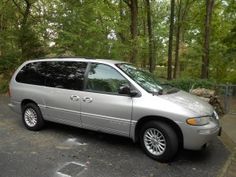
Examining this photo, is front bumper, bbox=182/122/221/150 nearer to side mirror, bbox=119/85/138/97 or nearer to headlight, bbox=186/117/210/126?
headlight, bbox=186/117/210/126

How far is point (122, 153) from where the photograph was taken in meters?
5.24

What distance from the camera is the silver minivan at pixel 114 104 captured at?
4.70 m

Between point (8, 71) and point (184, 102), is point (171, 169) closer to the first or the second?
point (184, 102)

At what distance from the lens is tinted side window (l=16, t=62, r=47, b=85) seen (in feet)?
21.2

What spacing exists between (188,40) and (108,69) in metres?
17.6

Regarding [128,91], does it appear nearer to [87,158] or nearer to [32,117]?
[87,158]

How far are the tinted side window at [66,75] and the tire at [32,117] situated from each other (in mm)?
755

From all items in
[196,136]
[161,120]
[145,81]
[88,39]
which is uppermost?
[88,39]

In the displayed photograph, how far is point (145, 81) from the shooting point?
555cm

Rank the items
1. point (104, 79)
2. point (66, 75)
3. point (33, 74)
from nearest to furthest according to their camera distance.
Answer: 1. point (104, 79)
2. point (66, 75)
3. point (33, 74)

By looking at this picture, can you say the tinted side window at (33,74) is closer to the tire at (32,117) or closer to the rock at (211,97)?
the tire at (32,117)

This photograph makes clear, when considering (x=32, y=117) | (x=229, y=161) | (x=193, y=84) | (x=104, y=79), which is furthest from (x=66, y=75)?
(x=193, y=84)

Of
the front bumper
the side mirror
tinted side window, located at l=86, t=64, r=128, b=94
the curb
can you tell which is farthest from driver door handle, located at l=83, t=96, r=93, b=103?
the curb

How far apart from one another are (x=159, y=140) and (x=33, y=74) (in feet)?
11.5
